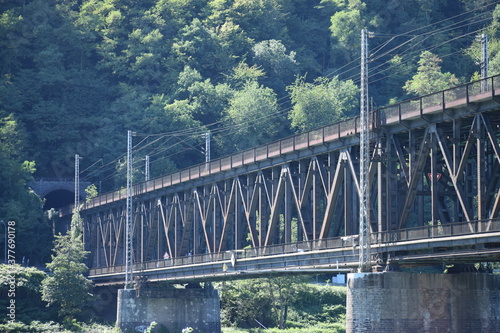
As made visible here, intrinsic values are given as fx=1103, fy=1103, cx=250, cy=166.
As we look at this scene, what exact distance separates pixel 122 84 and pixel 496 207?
121 metres

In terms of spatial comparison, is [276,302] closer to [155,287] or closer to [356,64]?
[155,287]

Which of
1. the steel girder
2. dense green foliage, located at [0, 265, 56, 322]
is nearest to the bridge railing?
the steel girder

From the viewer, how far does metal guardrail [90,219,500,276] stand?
56719 millimetres

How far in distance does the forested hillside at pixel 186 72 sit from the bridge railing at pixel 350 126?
2056 inches

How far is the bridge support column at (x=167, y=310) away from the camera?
97.9 metres

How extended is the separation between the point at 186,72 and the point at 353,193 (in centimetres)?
10092

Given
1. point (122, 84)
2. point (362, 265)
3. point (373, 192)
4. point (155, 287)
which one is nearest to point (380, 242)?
point (362, 265)

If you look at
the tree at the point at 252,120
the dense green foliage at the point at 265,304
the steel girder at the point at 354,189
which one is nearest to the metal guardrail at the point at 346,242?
the steel girder at the point at 354,189

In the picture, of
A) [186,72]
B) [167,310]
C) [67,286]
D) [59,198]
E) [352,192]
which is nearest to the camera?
[352,192]

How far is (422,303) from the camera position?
61469mm

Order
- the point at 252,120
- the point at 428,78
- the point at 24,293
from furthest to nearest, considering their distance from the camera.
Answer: the point at 252,120
the point at 428,78
the point at 24,293

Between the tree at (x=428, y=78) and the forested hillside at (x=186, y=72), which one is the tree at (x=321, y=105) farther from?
the tree at (x=428, y=78)

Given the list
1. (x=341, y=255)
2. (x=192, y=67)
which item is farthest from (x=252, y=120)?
(x=341, y=255)

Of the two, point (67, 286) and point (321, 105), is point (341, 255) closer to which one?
point (67, 286)
